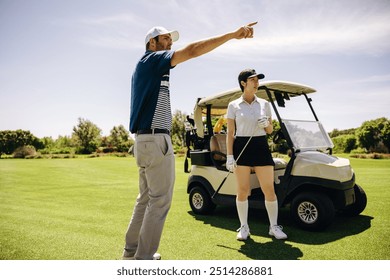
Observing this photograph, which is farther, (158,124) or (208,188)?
(208,188)

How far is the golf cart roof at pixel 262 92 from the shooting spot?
4.33 m

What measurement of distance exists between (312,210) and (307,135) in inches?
46.6

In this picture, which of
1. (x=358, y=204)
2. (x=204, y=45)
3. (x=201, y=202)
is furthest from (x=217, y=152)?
(x=204, y=45)

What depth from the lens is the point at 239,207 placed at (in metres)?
3.88

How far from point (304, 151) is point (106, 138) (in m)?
48.8

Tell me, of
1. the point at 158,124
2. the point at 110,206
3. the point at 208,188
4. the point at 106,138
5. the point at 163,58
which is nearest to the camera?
the point at 163,58

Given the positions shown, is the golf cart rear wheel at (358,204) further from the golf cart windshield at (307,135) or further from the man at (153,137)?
the man at (153,137)

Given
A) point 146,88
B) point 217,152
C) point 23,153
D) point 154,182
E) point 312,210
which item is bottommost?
point 312,210

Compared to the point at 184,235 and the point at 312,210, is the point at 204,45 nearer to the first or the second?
the point at 184,235

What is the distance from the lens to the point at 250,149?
3766mm

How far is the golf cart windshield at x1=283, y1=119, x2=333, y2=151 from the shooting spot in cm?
436

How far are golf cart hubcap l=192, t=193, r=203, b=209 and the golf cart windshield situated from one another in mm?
1798
